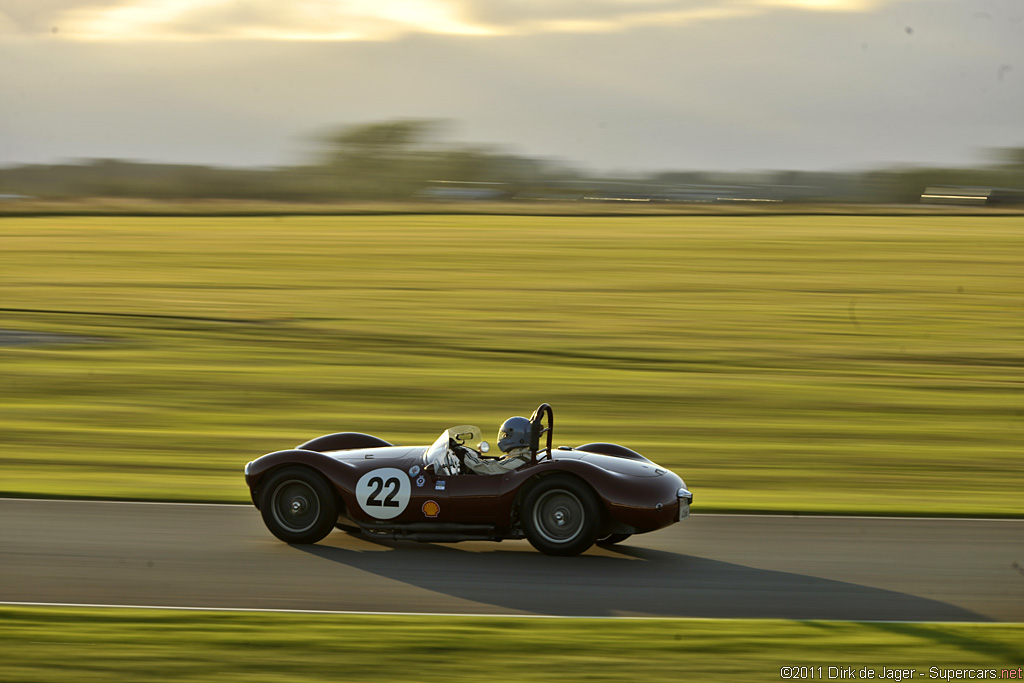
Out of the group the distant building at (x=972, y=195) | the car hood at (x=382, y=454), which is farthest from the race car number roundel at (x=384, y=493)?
the distant building at (x=972, y=195)

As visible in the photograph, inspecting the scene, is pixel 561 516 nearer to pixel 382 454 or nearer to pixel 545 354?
pixel 382 454

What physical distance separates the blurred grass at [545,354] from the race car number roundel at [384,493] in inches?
105

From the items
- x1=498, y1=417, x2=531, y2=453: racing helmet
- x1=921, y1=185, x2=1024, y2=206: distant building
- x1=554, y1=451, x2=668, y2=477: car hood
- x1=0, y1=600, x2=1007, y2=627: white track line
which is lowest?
x1=0, y1=600, x2=1007, y2=627: white track line

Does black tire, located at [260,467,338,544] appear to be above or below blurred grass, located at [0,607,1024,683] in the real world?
above

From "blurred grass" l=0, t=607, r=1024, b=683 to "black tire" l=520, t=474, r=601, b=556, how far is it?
1.42m

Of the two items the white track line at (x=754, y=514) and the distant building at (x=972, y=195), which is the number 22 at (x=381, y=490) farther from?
the distant building at (x=972, y=195)

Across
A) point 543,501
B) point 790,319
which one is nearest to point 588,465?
point 543,501

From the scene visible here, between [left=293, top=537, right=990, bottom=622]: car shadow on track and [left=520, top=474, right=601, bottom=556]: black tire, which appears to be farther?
[left=520, top=474, right=601, bottom=556]: black tire

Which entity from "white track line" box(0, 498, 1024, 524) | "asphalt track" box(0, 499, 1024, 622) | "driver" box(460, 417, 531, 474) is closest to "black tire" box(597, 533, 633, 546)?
"asphalt track" box(0, 499, 1024, 622)

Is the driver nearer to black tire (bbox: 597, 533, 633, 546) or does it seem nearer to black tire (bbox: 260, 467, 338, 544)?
black tire (bbox: 597, 533, 633, 546)

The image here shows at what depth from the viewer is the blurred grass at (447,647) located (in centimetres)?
545

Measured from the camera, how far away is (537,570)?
294 inches

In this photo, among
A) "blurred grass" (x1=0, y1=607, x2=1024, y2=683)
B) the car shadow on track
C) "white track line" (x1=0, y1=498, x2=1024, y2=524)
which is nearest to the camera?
"blurred grass" (x1=0, y1=607, x2=1024, y2=683)

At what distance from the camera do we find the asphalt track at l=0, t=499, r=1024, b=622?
Answer: 265 inches
